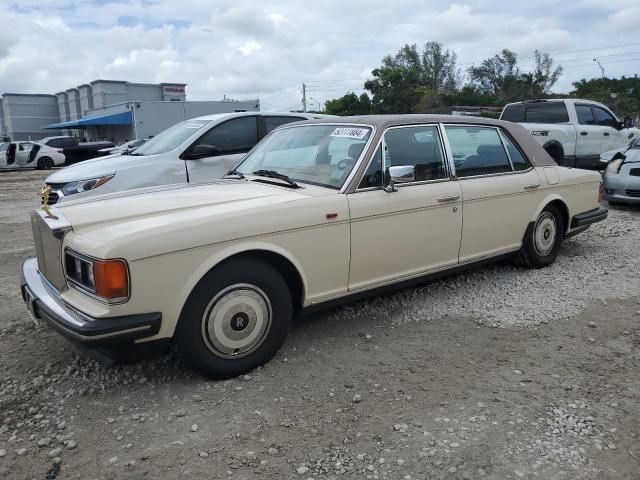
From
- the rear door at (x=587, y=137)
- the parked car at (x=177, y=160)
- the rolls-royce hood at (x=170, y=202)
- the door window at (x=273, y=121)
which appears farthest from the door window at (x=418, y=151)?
the rear door at (x=587, y=137)

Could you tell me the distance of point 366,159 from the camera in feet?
13.3

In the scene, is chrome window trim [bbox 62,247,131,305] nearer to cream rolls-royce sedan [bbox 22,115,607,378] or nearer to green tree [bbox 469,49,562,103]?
cream rolls-royce sedan [bbox 22,115,607,378]

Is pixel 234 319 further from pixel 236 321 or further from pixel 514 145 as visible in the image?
pixel 514 145

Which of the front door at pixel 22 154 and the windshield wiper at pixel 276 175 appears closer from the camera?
the windshield wiper at pixel 276 175

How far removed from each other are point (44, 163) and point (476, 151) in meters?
23.5

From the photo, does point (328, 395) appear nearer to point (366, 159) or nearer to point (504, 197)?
point (366, 159)

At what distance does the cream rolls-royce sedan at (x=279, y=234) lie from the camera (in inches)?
119

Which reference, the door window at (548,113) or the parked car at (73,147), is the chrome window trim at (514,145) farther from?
the parked car at (73,147)

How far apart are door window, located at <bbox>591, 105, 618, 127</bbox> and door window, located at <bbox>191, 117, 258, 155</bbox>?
8497 millimetres

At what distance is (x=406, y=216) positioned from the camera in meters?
4.16

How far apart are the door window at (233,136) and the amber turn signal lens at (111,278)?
421 cm

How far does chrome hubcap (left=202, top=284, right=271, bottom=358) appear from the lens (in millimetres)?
3283

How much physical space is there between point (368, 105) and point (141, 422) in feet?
144

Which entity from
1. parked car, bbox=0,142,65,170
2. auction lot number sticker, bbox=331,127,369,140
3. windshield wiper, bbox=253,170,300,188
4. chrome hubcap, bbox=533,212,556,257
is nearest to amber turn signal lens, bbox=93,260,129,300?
windshield wiper, bbox=253,170,300,188
